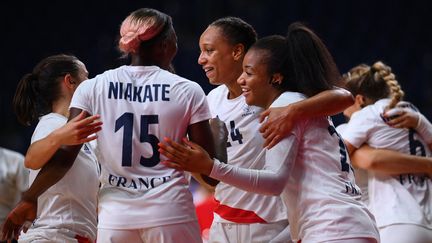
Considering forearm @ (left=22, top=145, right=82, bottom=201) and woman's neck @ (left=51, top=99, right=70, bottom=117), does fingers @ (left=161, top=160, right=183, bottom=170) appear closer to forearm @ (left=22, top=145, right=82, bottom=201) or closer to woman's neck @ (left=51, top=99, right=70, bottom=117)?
forearm @ (left=22, top=145, right=82, bottom=201)

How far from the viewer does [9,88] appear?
1119 cm

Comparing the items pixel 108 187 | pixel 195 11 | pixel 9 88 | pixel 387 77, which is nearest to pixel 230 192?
pixel 108 187

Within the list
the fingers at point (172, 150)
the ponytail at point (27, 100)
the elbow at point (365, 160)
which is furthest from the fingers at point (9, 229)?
the elbow at point (365, 160)

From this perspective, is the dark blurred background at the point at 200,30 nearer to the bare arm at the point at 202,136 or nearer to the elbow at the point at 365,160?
the elbow at the point at 365,160

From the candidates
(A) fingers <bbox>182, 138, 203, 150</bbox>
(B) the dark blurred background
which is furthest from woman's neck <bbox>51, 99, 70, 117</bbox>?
(B) the dark blurred background

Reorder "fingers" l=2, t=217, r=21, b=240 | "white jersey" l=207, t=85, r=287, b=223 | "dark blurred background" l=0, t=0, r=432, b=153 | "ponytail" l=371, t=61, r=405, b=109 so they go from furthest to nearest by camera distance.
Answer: "dark blurred background" l=0, t=0, r=432, b=153, "ponytail" l=371, t=61, r=405, b=109, "white jersey" l=207, t=85, r=287, b=223, "fingers" l=2, t=217, r=21, b=240

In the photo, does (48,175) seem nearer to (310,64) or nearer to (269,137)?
(269,137)

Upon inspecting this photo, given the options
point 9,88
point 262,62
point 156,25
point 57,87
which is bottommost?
point 9,88

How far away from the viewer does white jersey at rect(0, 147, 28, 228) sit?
22.9 ft

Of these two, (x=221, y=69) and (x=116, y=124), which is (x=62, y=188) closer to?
(x=116, y=124)

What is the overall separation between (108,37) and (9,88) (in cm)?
200

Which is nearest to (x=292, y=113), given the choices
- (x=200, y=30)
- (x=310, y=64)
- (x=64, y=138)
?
(x=310, y=64)

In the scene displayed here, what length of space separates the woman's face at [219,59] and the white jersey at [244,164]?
0.17 m

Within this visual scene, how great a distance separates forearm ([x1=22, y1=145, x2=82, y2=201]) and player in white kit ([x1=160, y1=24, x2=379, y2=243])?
59 centimetres
